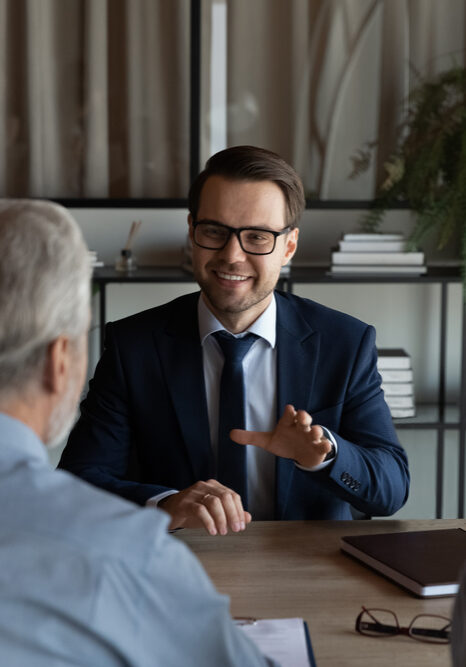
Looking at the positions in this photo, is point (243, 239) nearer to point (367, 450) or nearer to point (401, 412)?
point (367, 450)

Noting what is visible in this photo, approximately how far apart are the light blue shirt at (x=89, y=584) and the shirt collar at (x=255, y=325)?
3.85 feet

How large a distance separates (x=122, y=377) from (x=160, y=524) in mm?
1179

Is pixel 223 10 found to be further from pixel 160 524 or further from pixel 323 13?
pixel 160 524

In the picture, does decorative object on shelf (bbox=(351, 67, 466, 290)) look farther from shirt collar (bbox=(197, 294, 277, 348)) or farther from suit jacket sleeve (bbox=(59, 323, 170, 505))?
suit jacket sleeve (bbox=(59, 323, 170, 505))

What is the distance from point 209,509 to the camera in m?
1.58

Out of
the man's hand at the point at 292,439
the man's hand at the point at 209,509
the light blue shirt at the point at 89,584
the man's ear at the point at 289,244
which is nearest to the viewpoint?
the light blue shirt at the point at 89,584

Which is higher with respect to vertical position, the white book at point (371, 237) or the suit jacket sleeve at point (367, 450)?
the white book at point (371, 237)

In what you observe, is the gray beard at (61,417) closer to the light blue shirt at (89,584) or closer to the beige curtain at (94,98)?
the light blue shirt at (89,584)

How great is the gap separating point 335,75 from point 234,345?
2108mm

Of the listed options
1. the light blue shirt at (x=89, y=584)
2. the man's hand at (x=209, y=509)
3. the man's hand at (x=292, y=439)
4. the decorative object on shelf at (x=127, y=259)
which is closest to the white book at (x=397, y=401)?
the decorative object on shelf at (x=127, y=259)

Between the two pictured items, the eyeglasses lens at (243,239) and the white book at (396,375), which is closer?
the eyeglasses lens at (243,239)

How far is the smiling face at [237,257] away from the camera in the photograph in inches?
78.9

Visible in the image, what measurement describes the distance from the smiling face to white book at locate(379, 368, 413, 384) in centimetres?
151

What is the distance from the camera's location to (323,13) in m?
3.71
